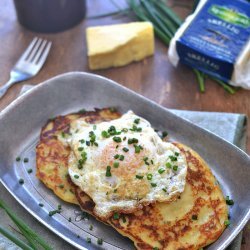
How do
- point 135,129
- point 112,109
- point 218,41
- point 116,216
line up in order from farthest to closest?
point 218,41 < point 112,109 < point 135,129 < point 116,216

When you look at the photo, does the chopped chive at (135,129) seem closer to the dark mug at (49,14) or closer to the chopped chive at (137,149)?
the chopped chive at (137,149)

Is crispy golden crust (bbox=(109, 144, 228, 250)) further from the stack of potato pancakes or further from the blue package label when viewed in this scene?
the blue package label

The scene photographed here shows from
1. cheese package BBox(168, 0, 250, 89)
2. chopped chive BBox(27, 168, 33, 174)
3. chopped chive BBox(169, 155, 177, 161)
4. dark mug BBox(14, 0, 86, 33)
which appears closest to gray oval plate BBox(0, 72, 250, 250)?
chopped chive BBox(27, 168, 33, 174)

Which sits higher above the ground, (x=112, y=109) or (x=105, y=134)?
(x=105, y=134)

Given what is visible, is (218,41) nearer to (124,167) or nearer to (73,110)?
(73,110)

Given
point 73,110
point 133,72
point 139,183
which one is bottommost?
point 133,72

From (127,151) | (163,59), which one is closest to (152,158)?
(127,151)

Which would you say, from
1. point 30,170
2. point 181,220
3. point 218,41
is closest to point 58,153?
point 30,170
